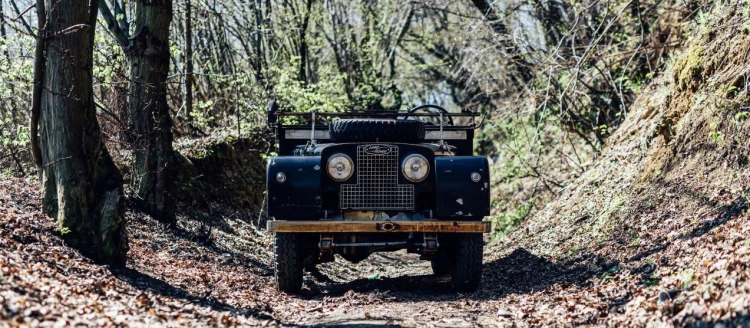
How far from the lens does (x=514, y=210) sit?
1792cm

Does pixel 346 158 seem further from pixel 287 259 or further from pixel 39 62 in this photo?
pixel 39 62

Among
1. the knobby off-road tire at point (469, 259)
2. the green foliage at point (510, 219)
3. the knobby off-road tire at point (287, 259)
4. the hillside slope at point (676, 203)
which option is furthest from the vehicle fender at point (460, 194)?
the green foliage at point (510, 219)

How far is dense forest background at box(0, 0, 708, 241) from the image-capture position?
540 inches

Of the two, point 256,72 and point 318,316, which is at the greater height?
point 256,72

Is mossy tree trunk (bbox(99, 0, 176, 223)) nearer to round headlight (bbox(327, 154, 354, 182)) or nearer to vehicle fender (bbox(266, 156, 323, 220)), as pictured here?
vehicle fender (bbox(266, 156, 323, 220))

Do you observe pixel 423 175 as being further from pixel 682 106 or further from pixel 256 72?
pixel 256 72

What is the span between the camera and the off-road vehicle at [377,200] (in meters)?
9.29

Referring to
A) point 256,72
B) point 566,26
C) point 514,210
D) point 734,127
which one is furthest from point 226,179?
point 734,127

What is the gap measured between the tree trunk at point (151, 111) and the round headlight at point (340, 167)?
11.4 ft

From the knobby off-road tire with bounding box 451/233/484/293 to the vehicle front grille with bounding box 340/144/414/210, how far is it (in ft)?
2.19

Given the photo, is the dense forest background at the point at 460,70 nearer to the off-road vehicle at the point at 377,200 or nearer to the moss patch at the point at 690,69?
the moss patch at the point at 690,69

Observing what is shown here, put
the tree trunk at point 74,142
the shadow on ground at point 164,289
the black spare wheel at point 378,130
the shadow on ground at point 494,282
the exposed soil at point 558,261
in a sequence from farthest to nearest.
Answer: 1. the black spare wheel at point 378,130
2. the shadow on ground at point 494,282
3. the tree trunk at point 74,142
4. the shadow on ground at point 164,289
5. the exposed soil at point 558,261

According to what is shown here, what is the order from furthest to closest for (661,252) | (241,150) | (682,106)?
(241,150) → (682,106) → (661,252)

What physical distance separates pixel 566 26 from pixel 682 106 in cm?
622
